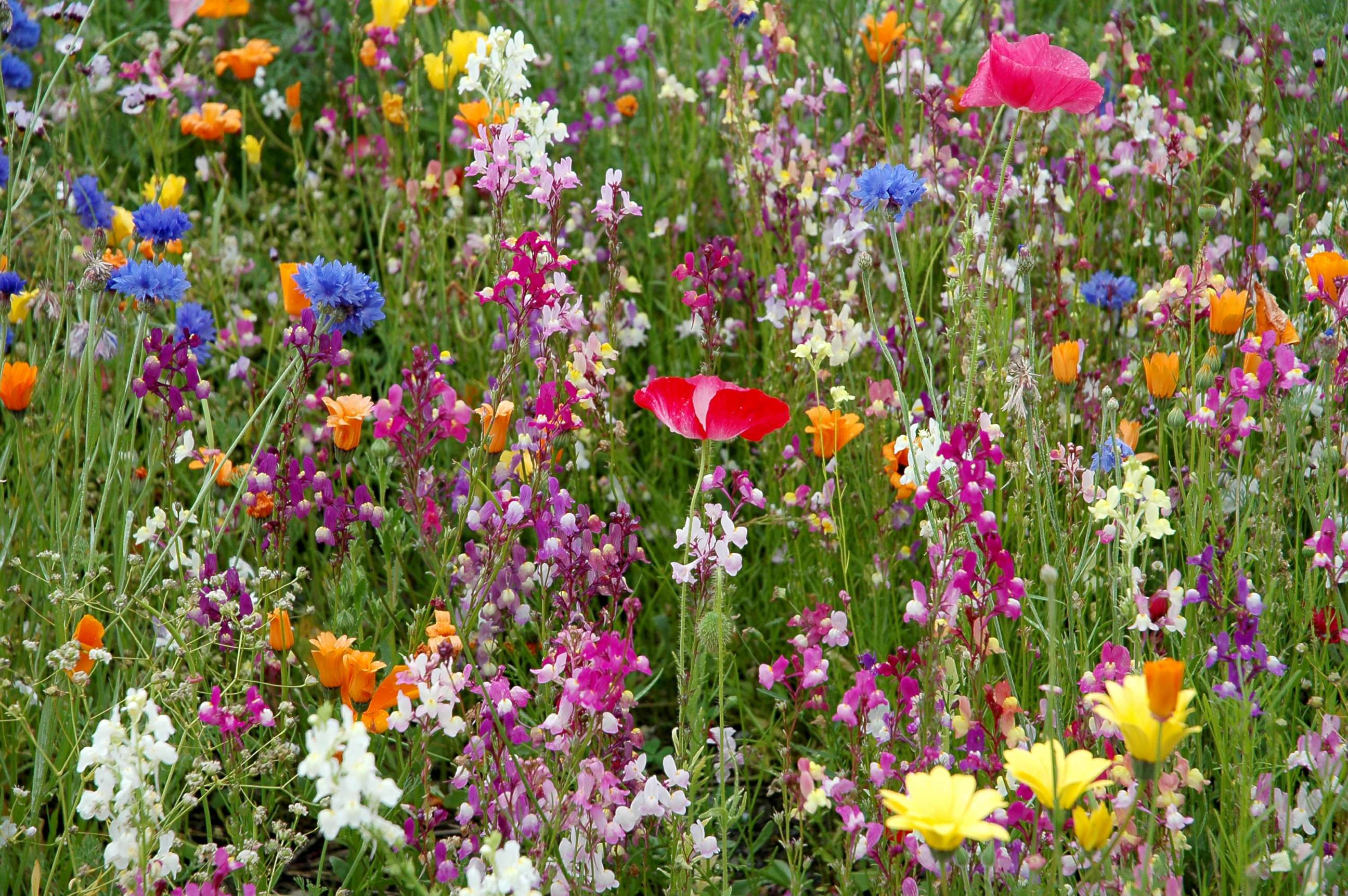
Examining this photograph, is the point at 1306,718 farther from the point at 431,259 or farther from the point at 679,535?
the point at 431,259

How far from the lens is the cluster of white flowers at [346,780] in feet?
3.77

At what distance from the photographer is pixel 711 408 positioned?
5.20ft

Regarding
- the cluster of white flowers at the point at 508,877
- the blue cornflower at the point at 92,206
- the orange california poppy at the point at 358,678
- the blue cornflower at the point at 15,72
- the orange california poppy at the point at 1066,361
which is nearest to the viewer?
the cluster of white flowers at the point at 508,877

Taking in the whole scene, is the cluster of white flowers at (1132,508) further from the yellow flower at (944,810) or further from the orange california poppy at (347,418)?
the orange california poppy at (347,418)

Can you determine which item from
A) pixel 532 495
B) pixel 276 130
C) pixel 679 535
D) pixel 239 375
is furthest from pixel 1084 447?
pixel 276 130

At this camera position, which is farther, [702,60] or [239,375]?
[702,60]

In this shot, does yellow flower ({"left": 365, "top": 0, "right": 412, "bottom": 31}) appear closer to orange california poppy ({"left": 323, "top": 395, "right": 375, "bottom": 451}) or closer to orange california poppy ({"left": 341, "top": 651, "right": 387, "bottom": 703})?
orange california poppy ({"left": 323, "top": 395, "right": 375, "bottom": 451})

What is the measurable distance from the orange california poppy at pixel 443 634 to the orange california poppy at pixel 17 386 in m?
0.77

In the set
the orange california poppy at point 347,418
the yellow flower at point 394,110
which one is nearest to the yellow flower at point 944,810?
the orange california poppy at point 347,418

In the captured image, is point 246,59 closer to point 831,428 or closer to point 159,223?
point 159,223

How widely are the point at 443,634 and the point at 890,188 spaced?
97 cm

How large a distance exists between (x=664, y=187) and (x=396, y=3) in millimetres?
802

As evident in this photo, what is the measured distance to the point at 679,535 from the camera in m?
1.91

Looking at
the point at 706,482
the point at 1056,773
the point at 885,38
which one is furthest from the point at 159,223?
the point at 1056,773
